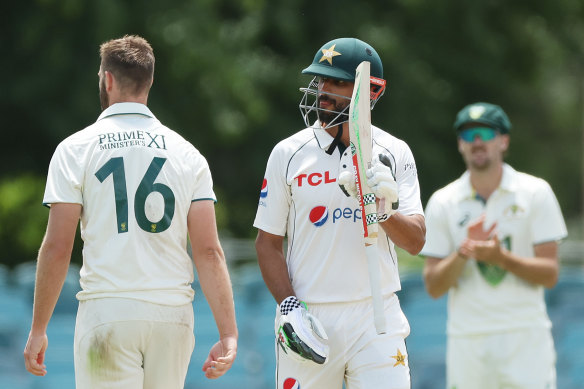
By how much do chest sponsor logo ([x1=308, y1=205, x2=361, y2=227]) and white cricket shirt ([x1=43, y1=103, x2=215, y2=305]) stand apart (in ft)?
2.00

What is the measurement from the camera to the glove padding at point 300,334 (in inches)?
→ 179

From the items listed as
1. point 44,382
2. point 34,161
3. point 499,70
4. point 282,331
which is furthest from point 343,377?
point 499,70

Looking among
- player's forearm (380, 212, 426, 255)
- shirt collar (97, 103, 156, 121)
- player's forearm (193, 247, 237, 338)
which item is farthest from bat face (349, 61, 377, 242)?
shirt collar (97, 103, 156, 121)

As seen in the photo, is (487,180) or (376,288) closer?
(376,288)

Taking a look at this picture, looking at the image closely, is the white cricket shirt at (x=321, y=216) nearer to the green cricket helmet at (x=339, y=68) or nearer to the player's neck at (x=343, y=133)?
the player's neck at (x=343, y=133)

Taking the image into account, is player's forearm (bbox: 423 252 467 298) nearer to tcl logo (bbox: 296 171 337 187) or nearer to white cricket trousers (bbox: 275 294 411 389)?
white cricket trousers (bbox: 275 294 411 389)

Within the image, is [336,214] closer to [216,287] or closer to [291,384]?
[216,287]

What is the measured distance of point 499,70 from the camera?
18.0 meters

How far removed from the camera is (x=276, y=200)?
4.86 metres

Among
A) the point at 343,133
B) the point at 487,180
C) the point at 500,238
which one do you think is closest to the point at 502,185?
the point at 487,180

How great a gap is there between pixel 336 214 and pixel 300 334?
59 cm

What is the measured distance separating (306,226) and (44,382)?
4360 mm

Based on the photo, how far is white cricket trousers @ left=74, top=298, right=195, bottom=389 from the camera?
14.5 ft

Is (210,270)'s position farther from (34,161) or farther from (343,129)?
(34,161)
